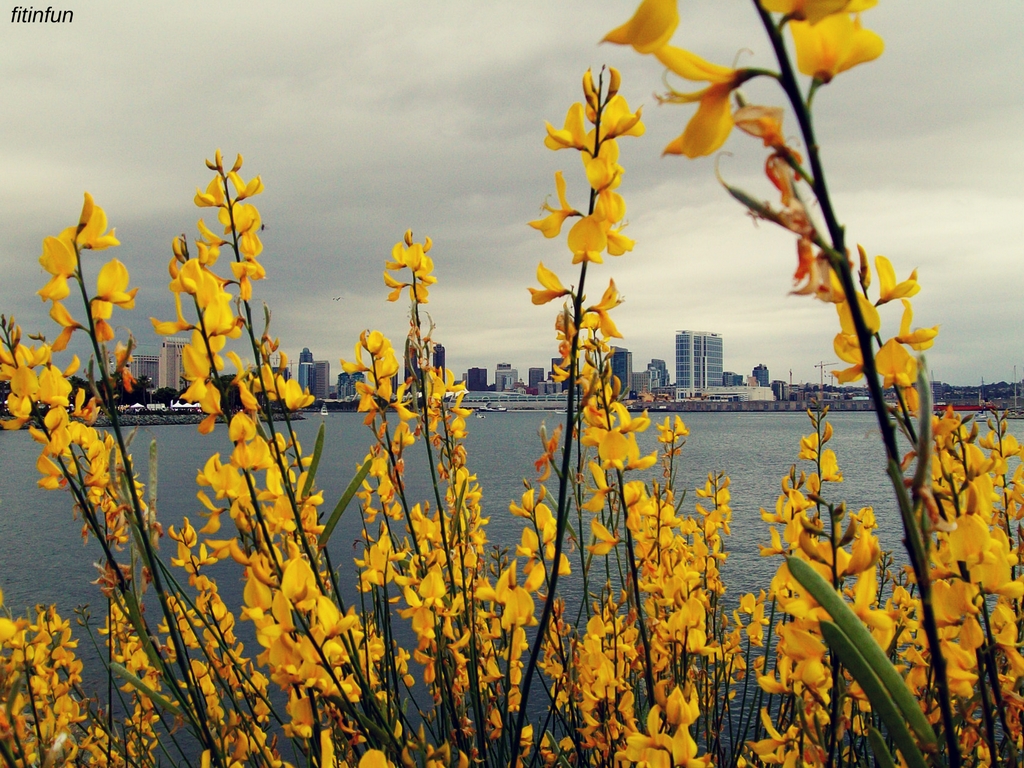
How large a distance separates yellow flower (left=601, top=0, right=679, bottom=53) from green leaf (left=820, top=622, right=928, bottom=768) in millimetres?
536

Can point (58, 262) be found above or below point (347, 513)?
above

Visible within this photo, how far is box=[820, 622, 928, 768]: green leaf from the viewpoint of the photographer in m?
0.64

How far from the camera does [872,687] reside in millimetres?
643

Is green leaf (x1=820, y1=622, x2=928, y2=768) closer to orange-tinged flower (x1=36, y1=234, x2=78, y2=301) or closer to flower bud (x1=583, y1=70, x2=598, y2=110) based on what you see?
flower bud (x1=583, y1=70, x2=598, y2=110)

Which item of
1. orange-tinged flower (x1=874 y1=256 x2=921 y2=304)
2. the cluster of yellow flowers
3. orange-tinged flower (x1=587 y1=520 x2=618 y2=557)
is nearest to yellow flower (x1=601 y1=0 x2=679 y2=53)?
the cluster of yellow flowers

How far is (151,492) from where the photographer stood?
4.31 ft

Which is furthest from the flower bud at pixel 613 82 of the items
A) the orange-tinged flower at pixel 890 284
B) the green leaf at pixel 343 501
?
the green leaf at pixel 343 501

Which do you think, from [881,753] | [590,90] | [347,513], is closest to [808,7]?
[590,90]

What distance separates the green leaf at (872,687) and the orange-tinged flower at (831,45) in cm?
49

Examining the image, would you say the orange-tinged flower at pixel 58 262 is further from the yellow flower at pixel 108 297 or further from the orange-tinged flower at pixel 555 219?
the orange-tinged flower at pixel 555 219

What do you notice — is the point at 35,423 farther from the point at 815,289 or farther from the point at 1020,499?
the point at 1020,499

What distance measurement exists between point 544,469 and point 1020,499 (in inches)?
74.3

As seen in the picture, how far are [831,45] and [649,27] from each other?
15cm

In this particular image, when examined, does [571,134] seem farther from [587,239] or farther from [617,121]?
[587,239]
